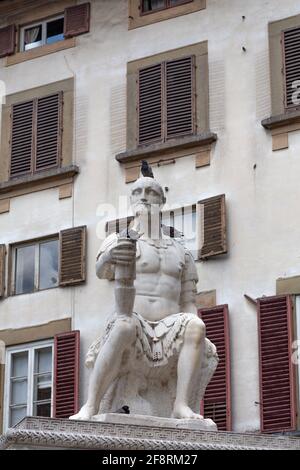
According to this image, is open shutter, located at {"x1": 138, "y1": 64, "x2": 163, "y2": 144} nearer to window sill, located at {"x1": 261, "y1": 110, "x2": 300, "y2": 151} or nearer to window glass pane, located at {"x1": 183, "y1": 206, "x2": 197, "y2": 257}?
window glass pane, located at {"x1": 183, "y1": 206, "x2": 197, "y2": 257}

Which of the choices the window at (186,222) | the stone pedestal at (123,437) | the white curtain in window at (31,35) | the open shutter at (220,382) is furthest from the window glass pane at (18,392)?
the stone pedestal at (123,437)

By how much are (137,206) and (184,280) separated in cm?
94

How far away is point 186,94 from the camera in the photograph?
2759cm

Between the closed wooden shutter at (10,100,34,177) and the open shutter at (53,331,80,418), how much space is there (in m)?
3.49

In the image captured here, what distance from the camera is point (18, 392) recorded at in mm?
27328

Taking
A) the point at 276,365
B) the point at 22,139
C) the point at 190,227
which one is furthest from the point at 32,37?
the point at 276,365

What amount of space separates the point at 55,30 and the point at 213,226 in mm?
5907

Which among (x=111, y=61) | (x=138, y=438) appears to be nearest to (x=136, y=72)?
(x=111, y=61)

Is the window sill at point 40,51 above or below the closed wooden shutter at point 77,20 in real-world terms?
below

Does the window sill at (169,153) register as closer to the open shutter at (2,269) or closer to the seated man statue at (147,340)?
the open shutter at (2,269)

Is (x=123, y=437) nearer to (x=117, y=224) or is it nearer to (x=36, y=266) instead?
(x=117, y=224)

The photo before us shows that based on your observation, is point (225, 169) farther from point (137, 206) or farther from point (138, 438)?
point (138, 438)

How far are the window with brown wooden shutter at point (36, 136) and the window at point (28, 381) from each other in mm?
3348

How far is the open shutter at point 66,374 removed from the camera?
26641 mm
